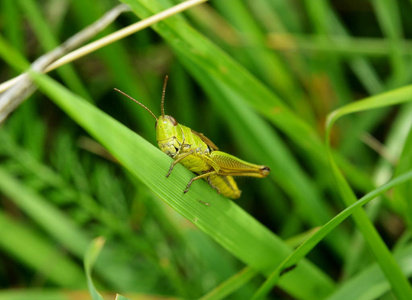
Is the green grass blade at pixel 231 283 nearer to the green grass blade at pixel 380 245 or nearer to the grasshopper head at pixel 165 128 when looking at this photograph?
the green grass blade at pixel 380 245

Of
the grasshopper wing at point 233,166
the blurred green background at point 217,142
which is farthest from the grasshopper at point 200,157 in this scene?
the blurred green background at point 217,142

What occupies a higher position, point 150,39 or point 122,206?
point 150,39

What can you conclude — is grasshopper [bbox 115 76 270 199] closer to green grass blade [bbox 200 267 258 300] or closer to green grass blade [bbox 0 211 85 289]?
green grass blade [bbox 200 267 258 300]

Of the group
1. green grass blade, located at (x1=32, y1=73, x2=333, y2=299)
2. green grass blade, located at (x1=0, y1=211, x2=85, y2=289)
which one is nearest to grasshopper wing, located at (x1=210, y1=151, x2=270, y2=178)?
green grass blade, located at (x1=32, y1=73, x2=333, y2=299)

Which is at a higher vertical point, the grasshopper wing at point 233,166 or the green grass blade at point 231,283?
the grasshopper wing at point 233,166

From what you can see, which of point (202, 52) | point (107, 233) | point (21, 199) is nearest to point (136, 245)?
point (107, 233)

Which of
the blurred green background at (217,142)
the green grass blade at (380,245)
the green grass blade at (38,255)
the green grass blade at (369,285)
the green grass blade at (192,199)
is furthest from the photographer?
the green grass blade at (38,255)

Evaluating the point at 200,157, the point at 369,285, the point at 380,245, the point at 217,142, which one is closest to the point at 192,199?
the point at 200,157

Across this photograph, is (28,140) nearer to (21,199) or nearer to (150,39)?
(21,199)
